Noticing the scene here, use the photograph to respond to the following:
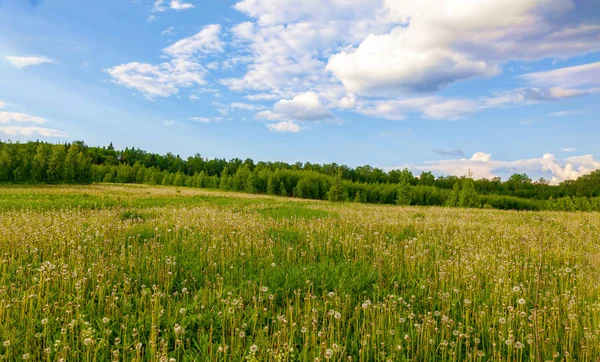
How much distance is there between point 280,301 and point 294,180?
9706 centimetres

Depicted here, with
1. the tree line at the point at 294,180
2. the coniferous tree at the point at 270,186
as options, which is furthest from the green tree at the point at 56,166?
the coniferous tree at the point at 270,186

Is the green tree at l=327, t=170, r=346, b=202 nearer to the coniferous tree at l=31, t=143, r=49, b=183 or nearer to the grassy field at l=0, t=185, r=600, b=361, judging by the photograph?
the coniferous tree at l=31, t=143, r=49, b=183

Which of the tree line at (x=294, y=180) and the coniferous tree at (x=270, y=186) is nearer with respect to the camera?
the tree line at (x=294, y=180)

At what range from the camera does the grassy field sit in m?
3.79

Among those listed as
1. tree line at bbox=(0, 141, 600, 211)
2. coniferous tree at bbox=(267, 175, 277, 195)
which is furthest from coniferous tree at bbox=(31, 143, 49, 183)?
coniferous tree at bbox=(267, 175, 277, 195)

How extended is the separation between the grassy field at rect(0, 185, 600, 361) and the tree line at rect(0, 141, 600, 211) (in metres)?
54.9

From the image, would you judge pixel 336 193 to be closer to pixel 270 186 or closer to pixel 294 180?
pixel 270 186

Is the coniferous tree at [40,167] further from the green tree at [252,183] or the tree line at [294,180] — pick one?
the green tree at [252,183]

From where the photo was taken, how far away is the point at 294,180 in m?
102

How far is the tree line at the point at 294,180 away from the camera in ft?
187

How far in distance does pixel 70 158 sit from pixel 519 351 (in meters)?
69.8

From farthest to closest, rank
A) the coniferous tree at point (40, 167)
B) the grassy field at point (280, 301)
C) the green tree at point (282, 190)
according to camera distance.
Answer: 1. the green tree at point (282, 190)
2. the coniferous tree at point (40, 167)
3. the grassy field at point (280, 301)

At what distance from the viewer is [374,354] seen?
3.75m

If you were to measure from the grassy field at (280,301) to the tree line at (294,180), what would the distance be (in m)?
54.9
